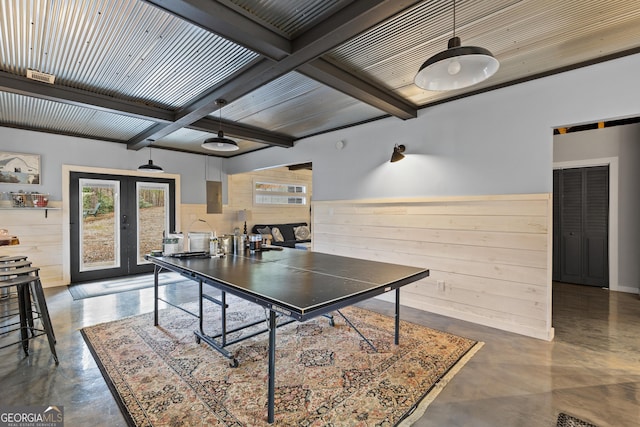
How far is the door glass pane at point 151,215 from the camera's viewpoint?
6.04 metres

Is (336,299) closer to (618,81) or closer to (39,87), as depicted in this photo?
(618,81)

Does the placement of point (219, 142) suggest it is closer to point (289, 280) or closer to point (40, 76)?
point (40, 76)

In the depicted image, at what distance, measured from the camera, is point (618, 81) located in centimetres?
263

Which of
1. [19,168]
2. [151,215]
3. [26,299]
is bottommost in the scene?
[26,299]

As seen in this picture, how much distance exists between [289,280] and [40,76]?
3.16 metres

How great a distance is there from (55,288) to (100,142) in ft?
8.63

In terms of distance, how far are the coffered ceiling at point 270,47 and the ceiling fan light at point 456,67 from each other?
45 centimetres

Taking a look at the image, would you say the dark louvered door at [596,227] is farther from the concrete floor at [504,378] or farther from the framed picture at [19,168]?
the framed picture at [19,168]

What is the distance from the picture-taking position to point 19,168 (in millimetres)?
4707

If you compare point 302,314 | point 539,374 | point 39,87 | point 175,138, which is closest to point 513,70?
point 539,374

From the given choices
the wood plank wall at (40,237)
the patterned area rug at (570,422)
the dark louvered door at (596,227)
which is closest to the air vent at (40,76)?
the wood plank wall at (40,237)

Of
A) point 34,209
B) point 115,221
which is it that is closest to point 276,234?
point 115,221

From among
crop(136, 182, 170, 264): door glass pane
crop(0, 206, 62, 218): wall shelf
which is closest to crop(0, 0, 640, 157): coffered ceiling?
crop(0, 206, 62, 218): wall shelf

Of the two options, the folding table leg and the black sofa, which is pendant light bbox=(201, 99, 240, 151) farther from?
the black sofa
